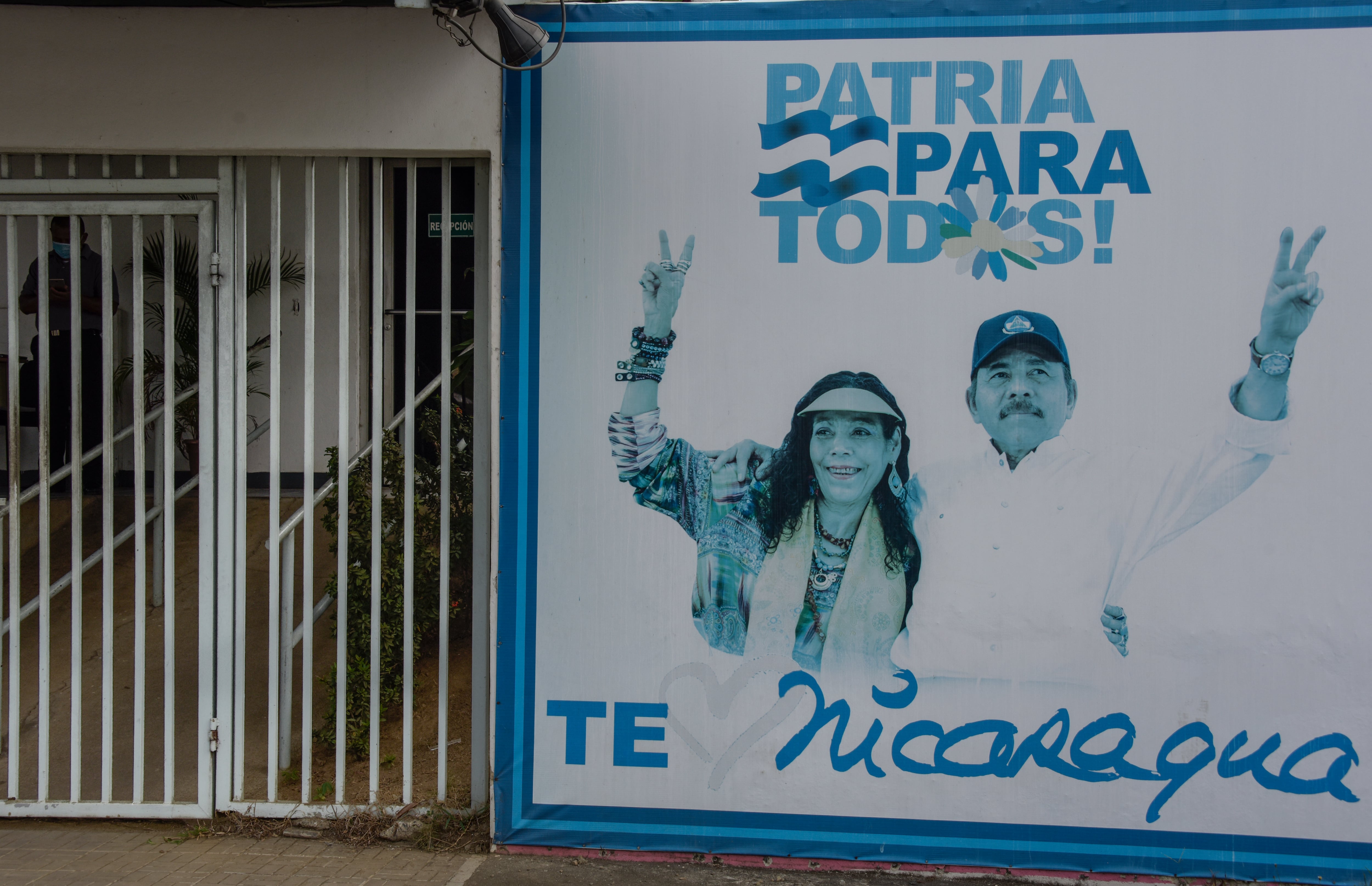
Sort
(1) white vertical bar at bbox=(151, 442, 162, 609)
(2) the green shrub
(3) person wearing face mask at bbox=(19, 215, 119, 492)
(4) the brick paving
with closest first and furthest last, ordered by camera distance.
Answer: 1. (4) the brick paving
2. (2) the green shrub
3. (3) person wearing face mask at bbox=(19, 215, 119, 492)
4. (1) white vertical bar at bbox=(151, 442, 162, 609)

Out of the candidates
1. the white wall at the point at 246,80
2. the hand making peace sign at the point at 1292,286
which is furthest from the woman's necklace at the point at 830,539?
the white wall at the point at 246,80

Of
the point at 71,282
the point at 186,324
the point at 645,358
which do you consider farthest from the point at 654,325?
the point at 186,324

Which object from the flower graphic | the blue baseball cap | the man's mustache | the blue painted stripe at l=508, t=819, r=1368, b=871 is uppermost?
the flower graphic

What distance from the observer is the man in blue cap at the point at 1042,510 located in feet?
11.4

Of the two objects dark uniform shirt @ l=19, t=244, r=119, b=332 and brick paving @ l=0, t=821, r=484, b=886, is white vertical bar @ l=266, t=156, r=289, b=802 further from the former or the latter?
dark uniform shirt @ l=19, t=244, r=119, b=332

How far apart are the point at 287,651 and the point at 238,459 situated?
81 centimetres

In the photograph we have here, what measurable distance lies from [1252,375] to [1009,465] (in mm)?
919

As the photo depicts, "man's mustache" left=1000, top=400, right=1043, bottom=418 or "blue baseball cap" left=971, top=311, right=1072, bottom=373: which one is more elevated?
"blue baseball cap" left=971, top=311, right=1072, bottom=373

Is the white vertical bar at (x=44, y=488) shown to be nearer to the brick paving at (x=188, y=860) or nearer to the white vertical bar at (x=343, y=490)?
the brick paving at (x=188, y=860)

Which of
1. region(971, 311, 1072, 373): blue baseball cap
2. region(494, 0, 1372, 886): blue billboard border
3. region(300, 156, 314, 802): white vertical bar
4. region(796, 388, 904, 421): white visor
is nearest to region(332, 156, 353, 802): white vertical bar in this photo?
region(300, 156, 314, 802): white vertical bar

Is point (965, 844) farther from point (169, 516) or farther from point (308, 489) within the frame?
point (169, 516)

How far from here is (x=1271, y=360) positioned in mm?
3463

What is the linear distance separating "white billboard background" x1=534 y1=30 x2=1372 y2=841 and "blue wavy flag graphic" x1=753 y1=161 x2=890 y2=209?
0.05 m

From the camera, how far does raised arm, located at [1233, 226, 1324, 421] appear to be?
11.3 feet
